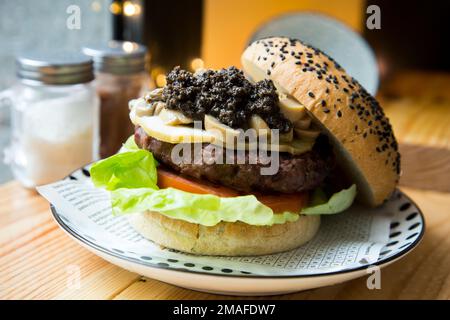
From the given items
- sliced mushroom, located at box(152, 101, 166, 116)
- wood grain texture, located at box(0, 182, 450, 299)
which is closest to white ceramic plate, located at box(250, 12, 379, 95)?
wood grain texture, located at box(0, 182, 450, 299)

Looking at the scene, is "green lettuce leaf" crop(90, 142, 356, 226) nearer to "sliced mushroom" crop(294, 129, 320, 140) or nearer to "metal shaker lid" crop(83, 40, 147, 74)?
"sliced mushroom" crop(294, 129, 320, 140)

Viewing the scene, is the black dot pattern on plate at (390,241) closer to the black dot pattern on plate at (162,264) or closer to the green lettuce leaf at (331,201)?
the black dot pattern on plate at (162,264)

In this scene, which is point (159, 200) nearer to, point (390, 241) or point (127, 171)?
point (127, 171)

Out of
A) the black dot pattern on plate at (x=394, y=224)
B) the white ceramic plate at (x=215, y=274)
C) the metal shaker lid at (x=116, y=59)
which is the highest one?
the metal shaker lid at (x=116, y=59)

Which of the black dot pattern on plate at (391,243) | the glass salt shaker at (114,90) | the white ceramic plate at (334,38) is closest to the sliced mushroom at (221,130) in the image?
the black dot pattern on plate at (391,243)

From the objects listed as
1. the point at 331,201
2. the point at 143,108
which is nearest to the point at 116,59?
the point at 143,108
